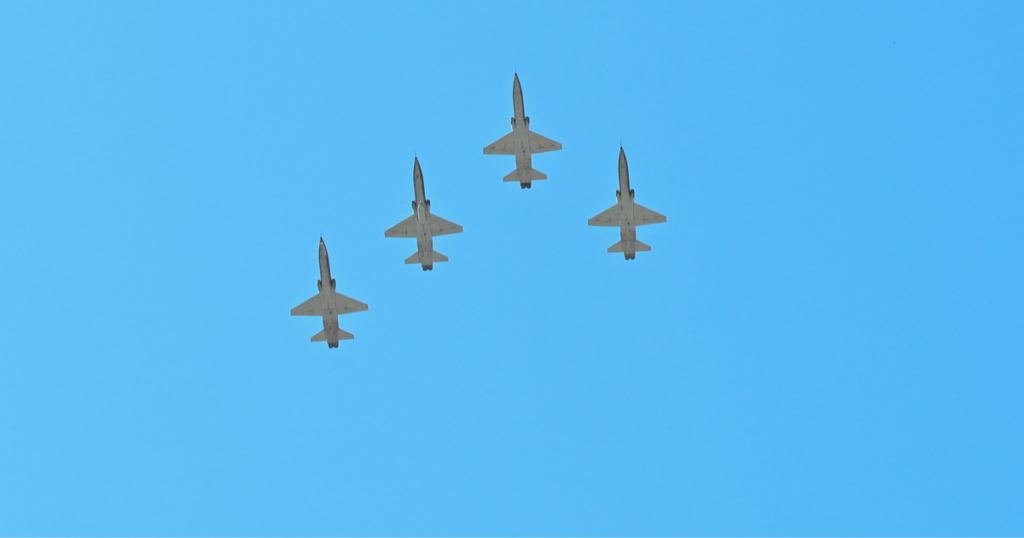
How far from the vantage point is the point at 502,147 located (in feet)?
311

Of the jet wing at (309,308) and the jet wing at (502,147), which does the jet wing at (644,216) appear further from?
the jet wing at (309,308)

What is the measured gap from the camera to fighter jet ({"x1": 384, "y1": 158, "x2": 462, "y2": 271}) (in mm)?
87938

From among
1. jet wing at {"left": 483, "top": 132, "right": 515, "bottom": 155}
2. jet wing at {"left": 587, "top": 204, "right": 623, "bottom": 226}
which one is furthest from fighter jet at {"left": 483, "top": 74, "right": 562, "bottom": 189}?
jet wing at {"left": 587, "top": 204, "right": 623, "bottom": 226}

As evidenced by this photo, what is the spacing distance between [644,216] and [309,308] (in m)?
25.3

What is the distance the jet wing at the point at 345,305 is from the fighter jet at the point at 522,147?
15117 millimetres

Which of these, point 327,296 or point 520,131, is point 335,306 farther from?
point 520,131

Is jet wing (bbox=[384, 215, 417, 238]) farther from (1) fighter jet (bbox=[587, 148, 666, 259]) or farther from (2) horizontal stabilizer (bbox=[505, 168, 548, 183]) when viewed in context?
(1) fighter jet (bbox=[587, 148, 666, 259])

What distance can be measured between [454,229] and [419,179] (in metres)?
5.90

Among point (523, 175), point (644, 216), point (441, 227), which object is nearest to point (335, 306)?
point (441, 227)

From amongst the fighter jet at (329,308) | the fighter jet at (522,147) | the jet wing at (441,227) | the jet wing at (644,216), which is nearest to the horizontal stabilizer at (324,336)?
the fighter jet at (329,308)

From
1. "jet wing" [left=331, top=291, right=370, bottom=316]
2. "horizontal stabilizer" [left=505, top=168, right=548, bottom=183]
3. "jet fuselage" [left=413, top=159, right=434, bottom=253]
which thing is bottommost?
"jet wing" [left=331, top=291, right=370, bottom=316]

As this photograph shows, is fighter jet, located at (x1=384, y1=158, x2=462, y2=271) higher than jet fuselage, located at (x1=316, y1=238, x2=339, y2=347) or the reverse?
higher

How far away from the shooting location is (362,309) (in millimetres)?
89188

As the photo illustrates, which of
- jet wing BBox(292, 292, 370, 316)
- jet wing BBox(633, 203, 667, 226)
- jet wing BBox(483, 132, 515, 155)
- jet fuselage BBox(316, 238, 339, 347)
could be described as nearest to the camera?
jet fuselage BBox(316, 238, 339, 347)
